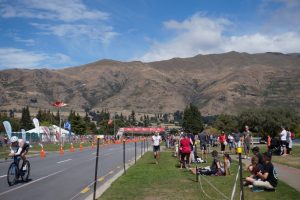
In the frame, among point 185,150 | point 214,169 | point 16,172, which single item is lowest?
point 214,169

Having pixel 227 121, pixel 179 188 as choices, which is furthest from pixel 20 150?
pixel 227 121

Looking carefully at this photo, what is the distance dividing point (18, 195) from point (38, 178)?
4867mm

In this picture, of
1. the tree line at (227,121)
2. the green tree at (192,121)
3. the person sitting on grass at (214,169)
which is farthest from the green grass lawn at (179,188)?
the green tree at (192,121)

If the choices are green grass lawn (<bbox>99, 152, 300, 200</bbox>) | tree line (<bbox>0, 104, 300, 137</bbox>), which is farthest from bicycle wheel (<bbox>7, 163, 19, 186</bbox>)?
tree line (<bbox>0, 104, 300, 137</bbox>)

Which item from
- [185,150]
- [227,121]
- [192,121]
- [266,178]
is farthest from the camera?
[192,121]

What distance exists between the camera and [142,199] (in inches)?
471

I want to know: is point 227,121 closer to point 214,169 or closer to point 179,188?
point 214,169

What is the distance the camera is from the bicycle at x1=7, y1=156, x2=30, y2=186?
1597cm

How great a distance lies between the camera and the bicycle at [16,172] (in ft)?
52.4

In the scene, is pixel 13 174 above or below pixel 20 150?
below

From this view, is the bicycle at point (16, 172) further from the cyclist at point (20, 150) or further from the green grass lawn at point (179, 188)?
the green grass lawn at point (179, 188)

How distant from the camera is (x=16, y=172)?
1627 centimetres

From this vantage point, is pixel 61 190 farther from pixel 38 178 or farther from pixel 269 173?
pixel 269 173

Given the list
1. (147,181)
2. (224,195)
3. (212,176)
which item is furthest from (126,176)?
(224,195)
